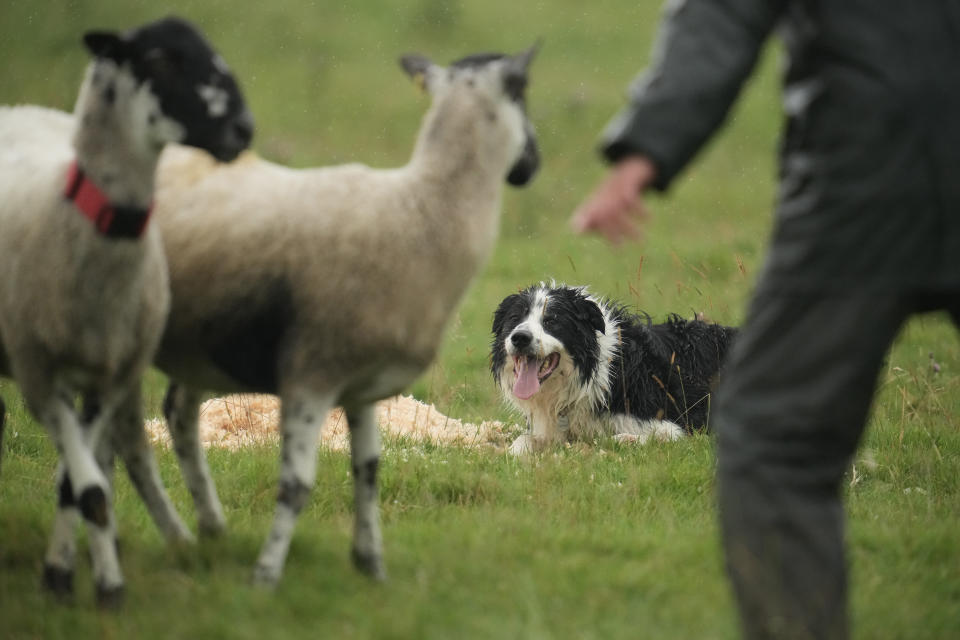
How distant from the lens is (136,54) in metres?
3.64

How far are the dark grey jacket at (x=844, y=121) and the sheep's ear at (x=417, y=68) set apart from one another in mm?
1345

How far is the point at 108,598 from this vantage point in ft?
12.9

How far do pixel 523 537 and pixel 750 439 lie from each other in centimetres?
204

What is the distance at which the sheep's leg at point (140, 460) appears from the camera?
4523 mm

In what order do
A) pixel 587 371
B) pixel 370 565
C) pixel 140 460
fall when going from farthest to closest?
pixel 587 371, pixel 140 460, pixel 370 565

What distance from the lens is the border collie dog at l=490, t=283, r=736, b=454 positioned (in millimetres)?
8438

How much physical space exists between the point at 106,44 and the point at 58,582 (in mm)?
2033

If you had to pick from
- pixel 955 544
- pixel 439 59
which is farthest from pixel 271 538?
pixel 439 59

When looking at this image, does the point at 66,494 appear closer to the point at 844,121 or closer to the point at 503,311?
the point at 844,121

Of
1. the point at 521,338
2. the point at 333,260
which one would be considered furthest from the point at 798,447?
the point at 521,338

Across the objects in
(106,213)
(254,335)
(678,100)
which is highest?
(678,100)

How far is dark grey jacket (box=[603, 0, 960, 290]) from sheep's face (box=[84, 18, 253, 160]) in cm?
141

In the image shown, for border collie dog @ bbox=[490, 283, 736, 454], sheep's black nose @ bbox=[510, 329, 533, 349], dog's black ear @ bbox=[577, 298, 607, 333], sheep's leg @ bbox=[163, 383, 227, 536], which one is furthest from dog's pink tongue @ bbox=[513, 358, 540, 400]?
sheep's leg @ bbox=[163, 383, 227, 536]

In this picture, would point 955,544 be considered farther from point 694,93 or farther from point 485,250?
point 694,93
